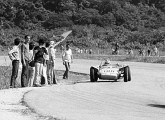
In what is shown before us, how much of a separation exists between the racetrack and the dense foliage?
273ft

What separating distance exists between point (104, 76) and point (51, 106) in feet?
29.2

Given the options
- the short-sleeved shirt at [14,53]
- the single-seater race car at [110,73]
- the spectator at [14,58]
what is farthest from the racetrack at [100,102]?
the single-seater race car at [110,73]

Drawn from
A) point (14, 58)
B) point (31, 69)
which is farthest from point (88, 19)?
point (14, 58)

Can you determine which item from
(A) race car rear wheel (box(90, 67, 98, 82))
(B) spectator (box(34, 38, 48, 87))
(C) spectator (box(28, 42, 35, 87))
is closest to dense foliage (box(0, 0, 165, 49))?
(A) race car rear wheel (box(90, 67, 98, 82))

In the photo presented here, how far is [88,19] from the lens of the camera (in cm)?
12269

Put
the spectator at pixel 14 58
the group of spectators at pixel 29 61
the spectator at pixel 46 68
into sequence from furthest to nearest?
the spectator at pixel 46 68 < the group of spectators at pixel 29 61 < the spectator at pixel 14 58

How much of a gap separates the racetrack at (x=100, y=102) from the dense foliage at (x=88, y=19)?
83.1m

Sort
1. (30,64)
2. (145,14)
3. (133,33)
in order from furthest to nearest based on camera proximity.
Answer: (145,14)
(133,33)
(30,64)

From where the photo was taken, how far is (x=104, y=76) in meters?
21.7

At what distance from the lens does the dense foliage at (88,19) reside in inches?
4234

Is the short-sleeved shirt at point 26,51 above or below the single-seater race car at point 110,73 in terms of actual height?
above

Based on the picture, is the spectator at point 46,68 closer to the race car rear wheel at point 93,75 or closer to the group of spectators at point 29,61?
the group of spectators at point 29,61

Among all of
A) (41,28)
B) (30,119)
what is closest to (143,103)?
(30,119)

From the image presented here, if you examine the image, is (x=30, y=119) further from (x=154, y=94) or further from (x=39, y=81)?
(x=39, y=81)
